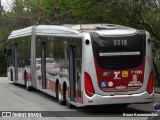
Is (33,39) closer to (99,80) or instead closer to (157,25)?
(157,25)

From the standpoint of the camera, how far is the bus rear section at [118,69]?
15.4 m

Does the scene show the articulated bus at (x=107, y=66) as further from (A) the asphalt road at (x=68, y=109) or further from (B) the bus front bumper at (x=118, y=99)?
(A) the asphalt road at (x=68, y=109)

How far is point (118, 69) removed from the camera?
15.6 metres

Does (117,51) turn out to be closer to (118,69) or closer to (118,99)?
(118,69)

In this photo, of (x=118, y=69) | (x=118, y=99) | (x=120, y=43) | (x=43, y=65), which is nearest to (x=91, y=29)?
(x=120, y=43)

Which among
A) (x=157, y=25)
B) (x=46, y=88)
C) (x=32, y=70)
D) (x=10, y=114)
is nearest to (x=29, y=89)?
(x=32, y=70)

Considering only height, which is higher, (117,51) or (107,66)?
(117,51)

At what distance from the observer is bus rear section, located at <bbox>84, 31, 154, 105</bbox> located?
50.7 ft

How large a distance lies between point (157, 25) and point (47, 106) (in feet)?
35.8

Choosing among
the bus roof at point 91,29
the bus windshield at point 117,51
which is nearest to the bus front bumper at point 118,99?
the bus windshield at point 117,51

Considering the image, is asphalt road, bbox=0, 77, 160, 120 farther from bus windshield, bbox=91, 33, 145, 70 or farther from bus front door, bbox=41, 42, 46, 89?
bus windshield, bbox=91, 33, 145, 70

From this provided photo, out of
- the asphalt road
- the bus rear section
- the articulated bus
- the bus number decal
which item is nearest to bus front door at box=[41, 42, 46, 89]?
the asphalt road

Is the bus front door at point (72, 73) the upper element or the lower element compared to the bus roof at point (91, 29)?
lower

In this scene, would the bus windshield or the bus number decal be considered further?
the bus number decal
